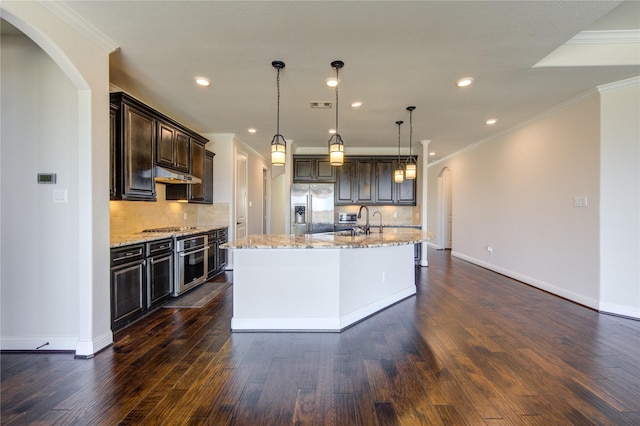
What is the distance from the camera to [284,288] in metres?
2.92

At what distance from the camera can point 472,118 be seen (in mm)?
4609

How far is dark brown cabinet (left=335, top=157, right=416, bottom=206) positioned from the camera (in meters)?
6.53

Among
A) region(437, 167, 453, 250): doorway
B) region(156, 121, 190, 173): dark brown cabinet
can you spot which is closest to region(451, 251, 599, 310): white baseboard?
region(437, 167, 453, 250): doorway

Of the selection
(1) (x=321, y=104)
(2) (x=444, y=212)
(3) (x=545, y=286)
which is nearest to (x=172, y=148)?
(1) (x=321, y=104)

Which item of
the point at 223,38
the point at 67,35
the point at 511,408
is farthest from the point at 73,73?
the point at 511,408

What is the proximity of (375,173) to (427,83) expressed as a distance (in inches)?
128

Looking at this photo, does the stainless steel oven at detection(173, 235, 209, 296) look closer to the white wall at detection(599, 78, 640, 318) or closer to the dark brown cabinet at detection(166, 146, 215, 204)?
the dark brown cabinet at detection(166, 146, 215, 204)

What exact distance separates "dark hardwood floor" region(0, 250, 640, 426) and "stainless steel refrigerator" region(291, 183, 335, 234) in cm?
310

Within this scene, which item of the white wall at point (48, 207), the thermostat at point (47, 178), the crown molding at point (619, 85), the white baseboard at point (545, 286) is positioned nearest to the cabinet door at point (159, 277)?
the white wall at point (48, 207)

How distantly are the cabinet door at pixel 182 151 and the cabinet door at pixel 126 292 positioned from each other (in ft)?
5.46

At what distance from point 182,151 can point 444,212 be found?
711 centimetres

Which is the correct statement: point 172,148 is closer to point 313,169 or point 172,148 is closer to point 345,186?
point 313,169

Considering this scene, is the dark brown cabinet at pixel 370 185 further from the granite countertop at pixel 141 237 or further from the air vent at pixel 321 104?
the granite countertop at pixel 141 237

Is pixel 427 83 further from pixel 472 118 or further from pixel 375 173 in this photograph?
pixel 375 173
